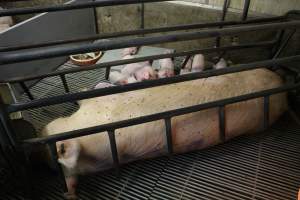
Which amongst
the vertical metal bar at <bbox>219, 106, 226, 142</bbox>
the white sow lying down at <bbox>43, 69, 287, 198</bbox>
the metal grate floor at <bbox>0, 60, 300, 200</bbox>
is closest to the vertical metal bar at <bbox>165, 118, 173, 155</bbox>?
the white sow lying down at <bbox>43, 69, 287, 198</bbox>

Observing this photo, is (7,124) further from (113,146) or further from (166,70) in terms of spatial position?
(166,70)

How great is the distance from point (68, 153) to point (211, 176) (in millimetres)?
869

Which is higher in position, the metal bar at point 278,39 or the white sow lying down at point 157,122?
the metal bar at point 278,39

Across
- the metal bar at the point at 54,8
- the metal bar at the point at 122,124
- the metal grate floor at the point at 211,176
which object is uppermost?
the metal bar at the point at 54,8

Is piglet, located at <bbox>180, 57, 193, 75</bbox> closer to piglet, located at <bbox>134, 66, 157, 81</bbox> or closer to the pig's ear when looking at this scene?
piglet, located at <bbox>134, 66, 157, 81</bbox>

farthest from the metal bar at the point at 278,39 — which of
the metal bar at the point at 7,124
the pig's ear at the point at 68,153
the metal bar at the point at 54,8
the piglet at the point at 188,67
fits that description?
the metal bar at the point at 7,124

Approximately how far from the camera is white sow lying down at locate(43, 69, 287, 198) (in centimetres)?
146

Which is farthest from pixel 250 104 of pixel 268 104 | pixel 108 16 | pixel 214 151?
pixel 108 16

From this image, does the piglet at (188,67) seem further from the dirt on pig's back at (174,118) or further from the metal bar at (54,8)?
the metal bar at (54,8)

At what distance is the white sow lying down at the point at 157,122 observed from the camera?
1.46 m

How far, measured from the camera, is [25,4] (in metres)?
3.81

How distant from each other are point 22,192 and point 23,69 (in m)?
1.43

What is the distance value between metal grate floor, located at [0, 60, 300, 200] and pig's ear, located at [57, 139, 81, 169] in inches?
10.9

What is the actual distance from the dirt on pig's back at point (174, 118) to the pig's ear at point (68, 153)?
74 mm
